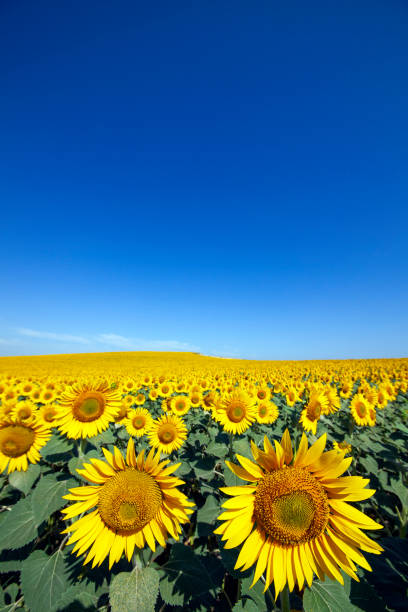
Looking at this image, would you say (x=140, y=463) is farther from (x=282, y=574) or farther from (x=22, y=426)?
(x=22, y=426)

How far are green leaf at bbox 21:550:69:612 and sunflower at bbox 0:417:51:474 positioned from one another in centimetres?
92

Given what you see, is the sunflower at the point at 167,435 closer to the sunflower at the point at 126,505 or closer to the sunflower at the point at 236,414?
the sunflower at the point at 236,414

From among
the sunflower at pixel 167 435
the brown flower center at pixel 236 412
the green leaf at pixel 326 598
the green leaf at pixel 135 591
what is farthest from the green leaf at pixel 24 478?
the brown flower center at pixel 236 412

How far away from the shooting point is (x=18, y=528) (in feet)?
7.38

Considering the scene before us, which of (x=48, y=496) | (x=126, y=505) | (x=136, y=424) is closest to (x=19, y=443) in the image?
(x=48, y=496)

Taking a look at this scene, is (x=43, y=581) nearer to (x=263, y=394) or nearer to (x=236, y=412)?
(x=236, y=412)

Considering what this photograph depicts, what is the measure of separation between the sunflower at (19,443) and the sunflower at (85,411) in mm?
350

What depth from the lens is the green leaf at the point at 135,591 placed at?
4.40 ft

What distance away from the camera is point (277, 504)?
1312 millimetres

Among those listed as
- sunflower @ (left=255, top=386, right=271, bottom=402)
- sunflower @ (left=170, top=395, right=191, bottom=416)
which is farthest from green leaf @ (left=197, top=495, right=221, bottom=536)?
sunflower @ (left=255, top=386, right=271, bottom=402)

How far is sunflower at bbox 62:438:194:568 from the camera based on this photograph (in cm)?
154

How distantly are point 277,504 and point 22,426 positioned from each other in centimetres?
299

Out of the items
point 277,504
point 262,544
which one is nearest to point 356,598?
point 262,544

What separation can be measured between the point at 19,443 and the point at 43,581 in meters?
1.25
